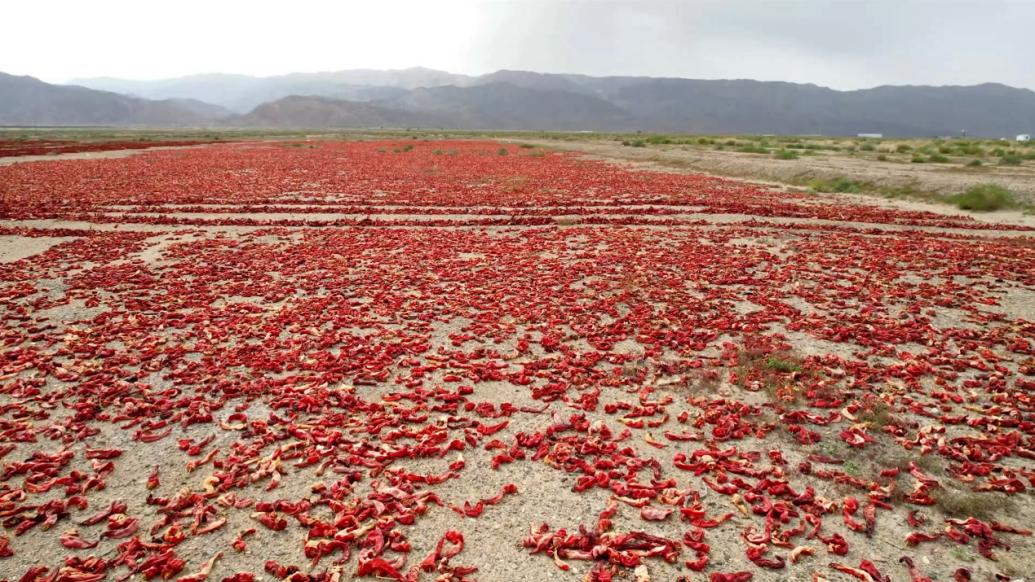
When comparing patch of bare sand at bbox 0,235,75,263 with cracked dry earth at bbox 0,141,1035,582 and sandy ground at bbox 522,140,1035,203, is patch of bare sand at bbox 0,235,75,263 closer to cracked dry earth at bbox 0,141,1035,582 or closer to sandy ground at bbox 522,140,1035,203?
cracked dry earth at bbox 0,141,1035,582

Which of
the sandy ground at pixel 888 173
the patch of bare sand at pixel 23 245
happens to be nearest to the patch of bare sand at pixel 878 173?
the sandy ground at pixel 888 173

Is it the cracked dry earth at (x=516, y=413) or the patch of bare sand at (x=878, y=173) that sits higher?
the patch of bare sand at (x=878, y=173)

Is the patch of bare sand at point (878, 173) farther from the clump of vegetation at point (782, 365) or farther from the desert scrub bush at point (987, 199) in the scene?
the clump of vegetation at point (782, 365)

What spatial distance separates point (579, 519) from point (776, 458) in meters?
2.49

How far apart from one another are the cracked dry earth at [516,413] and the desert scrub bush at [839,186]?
595 inches

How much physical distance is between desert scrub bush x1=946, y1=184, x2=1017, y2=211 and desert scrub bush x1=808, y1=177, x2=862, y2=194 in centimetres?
582

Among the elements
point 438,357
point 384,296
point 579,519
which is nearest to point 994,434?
point 579,519

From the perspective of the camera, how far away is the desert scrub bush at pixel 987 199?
76.5 feet

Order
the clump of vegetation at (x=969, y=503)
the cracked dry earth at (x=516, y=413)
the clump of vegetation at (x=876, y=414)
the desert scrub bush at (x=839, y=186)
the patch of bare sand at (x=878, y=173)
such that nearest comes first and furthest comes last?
the cracked dry earth at (x=516, y=413) → the clump of vegetation at (x=969, y=503) → the clump of vegetation at (x=876, y=414) → the patch of bare sand at (x=878, y=173) → the desert scrub bush at (x=839, y=186)

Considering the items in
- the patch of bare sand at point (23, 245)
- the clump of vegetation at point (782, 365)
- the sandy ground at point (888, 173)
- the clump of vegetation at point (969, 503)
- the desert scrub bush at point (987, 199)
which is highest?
the sandy ground at point (888, 173)

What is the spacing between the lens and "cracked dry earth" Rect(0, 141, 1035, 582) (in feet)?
15.8

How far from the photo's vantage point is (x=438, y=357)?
28.3 ft

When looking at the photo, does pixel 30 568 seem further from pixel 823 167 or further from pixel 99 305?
pixel 823 167

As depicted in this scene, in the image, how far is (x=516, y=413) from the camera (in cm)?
711
